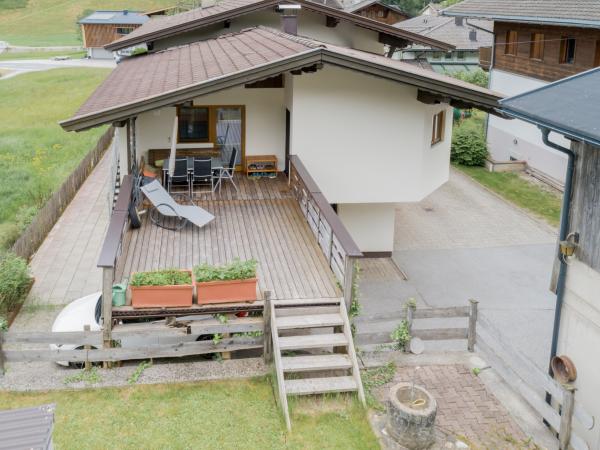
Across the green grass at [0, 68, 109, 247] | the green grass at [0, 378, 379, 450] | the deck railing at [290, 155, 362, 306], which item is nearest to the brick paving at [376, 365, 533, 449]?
the green grass at [0, 378, 379, 450]

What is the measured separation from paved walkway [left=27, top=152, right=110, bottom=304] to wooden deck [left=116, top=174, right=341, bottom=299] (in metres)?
2.82

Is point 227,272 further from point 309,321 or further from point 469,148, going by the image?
point 469,148

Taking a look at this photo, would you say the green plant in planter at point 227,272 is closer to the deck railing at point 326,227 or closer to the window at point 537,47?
the deck railing at point 326,227

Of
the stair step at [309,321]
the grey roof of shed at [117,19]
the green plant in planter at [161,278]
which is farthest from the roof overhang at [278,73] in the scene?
the grey roof of shed at [117,19]

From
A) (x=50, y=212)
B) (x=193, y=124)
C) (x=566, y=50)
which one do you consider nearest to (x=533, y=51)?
(x=566, y=50)

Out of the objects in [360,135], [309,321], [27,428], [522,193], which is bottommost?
[522,193]

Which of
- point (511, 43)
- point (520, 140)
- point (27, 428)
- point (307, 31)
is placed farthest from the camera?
point (520, 140)

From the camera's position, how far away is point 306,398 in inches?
401

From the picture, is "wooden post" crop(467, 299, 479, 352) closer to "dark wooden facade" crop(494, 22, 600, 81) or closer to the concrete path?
the concrete path

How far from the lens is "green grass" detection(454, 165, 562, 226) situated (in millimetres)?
23733

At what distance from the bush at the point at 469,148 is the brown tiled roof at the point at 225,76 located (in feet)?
47.2

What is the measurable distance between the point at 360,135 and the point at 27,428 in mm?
11062

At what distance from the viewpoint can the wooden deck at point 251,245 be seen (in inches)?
476

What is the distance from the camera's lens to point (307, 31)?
22.3 metres
